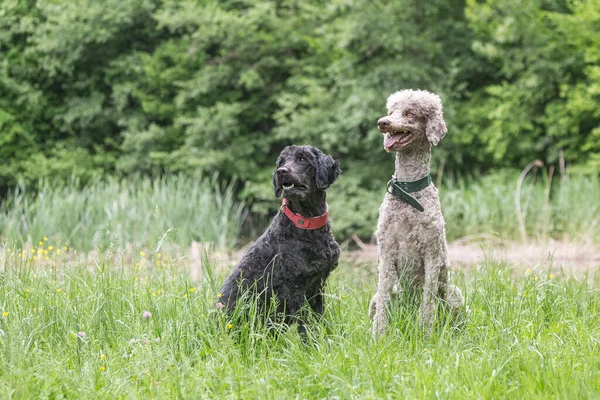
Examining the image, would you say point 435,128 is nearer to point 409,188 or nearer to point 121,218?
point 409,188

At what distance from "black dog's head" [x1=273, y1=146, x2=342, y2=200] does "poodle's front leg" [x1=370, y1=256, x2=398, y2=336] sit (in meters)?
0.54

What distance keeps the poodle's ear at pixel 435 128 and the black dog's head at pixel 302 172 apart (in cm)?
61

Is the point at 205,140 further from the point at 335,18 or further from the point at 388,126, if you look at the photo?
the point at 388,126

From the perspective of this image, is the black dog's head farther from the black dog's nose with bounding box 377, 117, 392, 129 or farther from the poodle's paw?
the poodle's paw

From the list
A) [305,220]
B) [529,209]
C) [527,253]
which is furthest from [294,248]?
[529,209]

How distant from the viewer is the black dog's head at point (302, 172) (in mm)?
3580

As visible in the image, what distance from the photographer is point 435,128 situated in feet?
11.1

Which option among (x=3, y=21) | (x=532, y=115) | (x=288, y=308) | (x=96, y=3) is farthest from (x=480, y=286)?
(x=3, y=21)

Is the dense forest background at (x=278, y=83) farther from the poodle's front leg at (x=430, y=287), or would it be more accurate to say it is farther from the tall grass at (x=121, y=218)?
the poodle's front leg at (x=430, y=287)

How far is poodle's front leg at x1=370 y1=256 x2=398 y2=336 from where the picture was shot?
3.47 m

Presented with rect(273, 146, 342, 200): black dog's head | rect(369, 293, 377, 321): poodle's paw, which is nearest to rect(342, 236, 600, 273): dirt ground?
rect(369, 293, 377, 321): poodle's paw

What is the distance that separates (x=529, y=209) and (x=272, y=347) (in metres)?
7.29

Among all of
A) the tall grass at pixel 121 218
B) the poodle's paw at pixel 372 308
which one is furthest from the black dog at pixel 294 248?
the tall grass at pixel 121 218

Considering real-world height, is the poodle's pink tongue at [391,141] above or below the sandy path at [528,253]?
above
